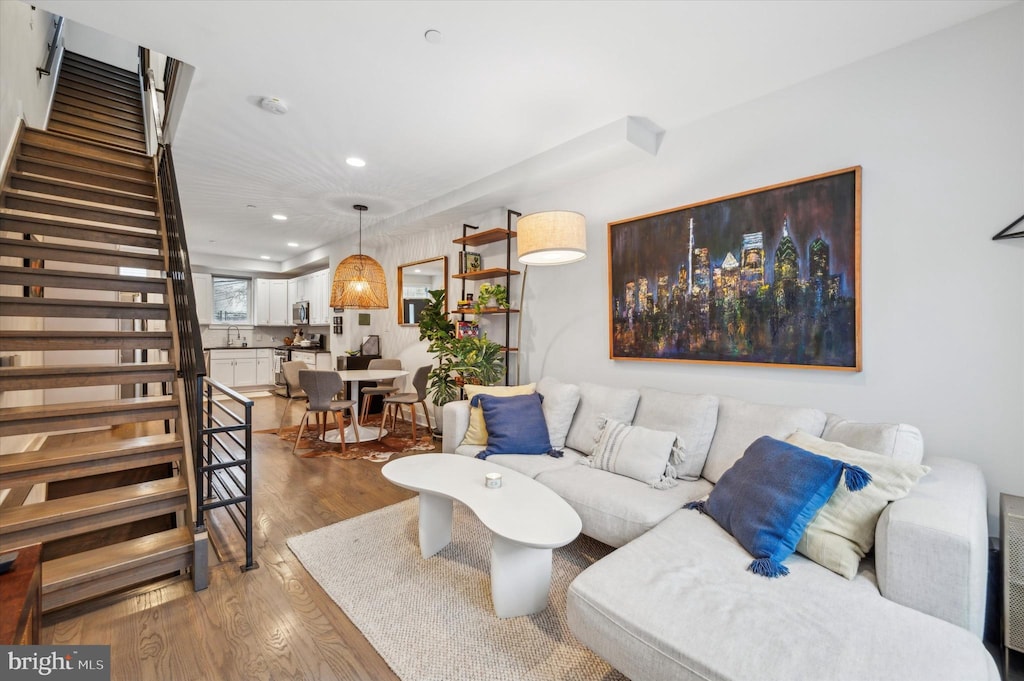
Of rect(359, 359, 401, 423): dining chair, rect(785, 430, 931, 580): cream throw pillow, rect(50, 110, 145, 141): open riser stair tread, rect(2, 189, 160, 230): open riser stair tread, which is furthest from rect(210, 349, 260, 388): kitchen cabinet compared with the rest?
rect(785, 430, 931, 580): cream throw pillow

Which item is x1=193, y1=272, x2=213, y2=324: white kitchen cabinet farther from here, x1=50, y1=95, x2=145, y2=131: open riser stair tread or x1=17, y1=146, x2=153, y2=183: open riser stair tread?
x1=17, y1=146, x2=153, y2=183: open riser stair tread

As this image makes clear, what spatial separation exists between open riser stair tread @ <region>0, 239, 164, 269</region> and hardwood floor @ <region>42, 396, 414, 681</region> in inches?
80.3

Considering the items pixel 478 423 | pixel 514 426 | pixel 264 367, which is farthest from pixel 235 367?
pixel 514 426

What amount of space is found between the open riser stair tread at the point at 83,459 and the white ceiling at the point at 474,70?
2036 millimetres

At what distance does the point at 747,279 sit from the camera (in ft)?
8.36

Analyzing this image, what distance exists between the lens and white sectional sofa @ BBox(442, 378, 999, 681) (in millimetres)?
1079

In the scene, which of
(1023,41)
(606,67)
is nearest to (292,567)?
(606,67)

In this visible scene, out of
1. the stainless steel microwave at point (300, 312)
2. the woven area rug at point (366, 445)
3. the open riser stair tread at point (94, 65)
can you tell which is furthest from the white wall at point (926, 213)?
the stainless steel microwave at point (300, 312)

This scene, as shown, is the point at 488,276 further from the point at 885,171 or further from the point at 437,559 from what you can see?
the point at 885,171

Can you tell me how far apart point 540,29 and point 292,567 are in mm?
2944

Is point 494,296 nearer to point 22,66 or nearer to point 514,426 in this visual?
point 514,426

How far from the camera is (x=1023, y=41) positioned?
179 cm

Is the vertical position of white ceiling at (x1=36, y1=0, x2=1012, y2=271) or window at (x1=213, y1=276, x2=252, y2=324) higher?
white ceiling at (x1=36, y1=0, x2=1012, y2=271)

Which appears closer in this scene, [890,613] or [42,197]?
[890,613]
